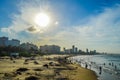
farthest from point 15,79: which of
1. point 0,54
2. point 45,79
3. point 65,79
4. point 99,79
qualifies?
point 0,54

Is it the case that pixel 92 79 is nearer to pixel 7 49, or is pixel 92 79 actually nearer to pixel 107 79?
pixel 107 79

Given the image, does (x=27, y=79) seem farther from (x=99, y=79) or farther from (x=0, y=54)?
(x=0, y=54)

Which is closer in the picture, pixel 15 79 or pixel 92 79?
pixel 15 79

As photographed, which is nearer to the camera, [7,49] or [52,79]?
[52,79]

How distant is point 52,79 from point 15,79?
736 cm

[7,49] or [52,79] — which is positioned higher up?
[7,49]

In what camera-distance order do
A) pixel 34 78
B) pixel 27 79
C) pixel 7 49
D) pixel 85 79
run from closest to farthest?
pixel 27 79 → pixel 34 78 → pixel 85 79 → pixel 7 49

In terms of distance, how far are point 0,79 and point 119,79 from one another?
28555mm

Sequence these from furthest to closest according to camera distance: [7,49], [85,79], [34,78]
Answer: [7,49]
[85,79]
[34,78]

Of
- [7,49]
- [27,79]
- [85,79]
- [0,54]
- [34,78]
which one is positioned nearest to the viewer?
[27,79]

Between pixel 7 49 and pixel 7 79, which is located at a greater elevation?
pixel 7 49

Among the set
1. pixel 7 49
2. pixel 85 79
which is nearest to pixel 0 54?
pixel 7 49

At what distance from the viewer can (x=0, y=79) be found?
31.9 m

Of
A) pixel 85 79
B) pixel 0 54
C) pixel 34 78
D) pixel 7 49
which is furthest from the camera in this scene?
pixel 7 49
